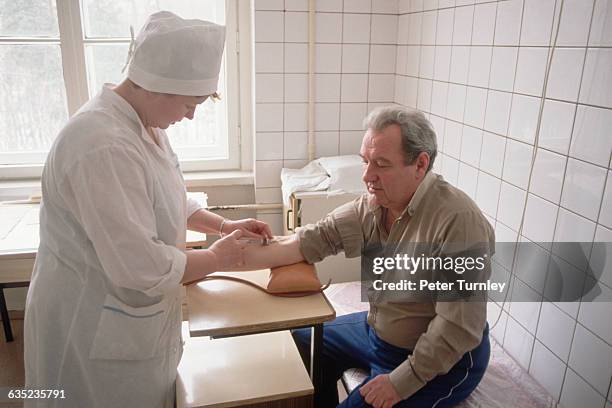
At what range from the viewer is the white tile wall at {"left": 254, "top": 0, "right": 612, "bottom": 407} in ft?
4.83

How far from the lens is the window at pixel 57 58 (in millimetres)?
2660

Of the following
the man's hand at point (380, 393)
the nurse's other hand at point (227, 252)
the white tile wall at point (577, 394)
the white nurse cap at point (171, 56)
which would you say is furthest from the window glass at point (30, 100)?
the white tile wall at point (577, 394)

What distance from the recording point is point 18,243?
208cm

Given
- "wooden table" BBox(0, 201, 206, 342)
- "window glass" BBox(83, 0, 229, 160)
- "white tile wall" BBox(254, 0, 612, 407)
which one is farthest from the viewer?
"window glass" BBox(83, 0, 229, 160)

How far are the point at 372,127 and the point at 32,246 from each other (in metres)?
1.55

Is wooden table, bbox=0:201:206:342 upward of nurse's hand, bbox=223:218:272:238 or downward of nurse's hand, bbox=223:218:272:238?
downward

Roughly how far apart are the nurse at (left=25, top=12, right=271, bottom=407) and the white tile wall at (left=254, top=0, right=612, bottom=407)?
1.10 meters

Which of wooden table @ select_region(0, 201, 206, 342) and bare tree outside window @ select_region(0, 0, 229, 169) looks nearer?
wooden table @ select_region(0, 201, 206, 342)

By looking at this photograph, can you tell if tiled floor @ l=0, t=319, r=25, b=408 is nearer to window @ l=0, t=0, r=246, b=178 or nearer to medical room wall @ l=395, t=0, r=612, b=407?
window @ l=0, t=0, r=246, b=178

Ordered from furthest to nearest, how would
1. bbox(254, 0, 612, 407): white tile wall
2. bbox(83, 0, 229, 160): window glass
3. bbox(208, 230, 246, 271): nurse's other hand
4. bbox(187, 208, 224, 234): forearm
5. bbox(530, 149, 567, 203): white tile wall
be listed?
bbox(83, 0, 229, 160): window glass < bbox(187, 208, 224, 234): forearm < bbox(530, 149, 567, 203): white tile wall < bbox(254, 0, 612, 407): white tile wall < bbox(208, 230, 246, 271): nurse's other hand

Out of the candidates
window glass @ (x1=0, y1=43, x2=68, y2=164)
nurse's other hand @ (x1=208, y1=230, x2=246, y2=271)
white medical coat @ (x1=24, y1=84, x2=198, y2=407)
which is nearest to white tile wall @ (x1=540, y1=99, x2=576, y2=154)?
nurse's other hand @ (x1=208, y1=230, x2=246, y2=271)

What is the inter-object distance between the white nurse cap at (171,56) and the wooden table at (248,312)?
2.00ft

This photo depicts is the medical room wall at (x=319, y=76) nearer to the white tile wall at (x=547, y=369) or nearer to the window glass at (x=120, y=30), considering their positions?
the window glass at (x=120, y=30)

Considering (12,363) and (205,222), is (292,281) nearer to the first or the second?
(205,222)
